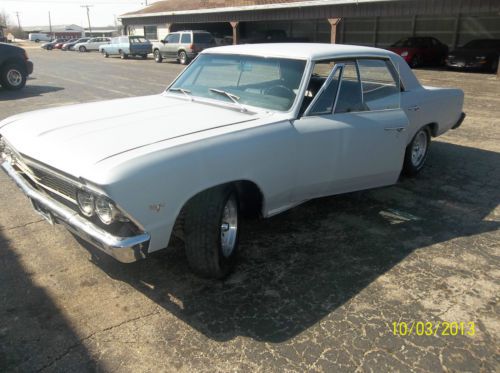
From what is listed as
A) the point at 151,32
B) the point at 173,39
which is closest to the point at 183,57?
the point at 173,39

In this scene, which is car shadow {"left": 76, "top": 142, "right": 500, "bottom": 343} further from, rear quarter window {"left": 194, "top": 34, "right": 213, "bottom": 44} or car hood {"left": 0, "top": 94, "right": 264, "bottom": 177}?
rear quarter window {"left": 194, "top": 34, "right": 213, "bottom": 44}

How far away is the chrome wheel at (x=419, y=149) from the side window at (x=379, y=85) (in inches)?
38.0

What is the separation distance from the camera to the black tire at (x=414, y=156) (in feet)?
17.4

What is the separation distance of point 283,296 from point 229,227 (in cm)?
63

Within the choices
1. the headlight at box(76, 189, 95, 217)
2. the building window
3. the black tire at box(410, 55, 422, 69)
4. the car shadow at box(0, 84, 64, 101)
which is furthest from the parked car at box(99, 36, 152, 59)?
the headlight at box(76, 189, 95, 217)

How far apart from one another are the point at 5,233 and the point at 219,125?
2.29 metres

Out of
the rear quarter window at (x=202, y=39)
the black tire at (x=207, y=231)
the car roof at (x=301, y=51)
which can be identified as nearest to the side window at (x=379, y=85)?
the car roof at (x=301, y=51)

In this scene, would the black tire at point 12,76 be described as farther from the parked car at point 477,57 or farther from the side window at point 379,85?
the parked car at point 477,57

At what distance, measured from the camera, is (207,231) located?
292 centimetres

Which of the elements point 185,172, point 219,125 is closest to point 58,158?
point 185,172

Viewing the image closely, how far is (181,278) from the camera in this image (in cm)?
327

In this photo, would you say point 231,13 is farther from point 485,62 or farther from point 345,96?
point 345,96

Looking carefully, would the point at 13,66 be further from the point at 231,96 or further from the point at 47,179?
the point at 47,179

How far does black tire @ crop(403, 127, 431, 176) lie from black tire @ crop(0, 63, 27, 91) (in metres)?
11.8
